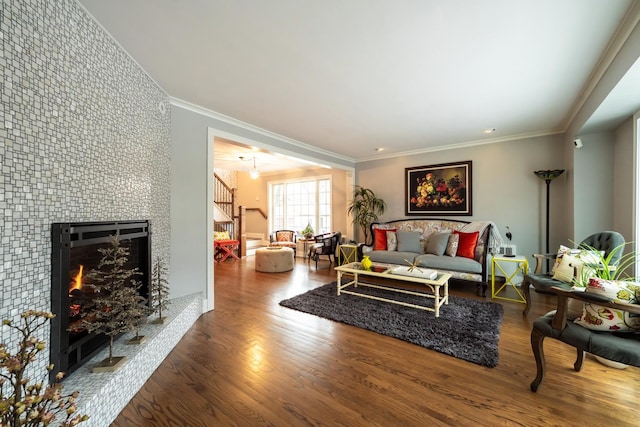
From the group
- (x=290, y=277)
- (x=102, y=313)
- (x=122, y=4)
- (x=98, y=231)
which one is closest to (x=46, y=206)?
(x=98, y=231)

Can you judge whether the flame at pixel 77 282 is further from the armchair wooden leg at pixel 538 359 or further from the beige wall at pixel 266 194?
the beige wall at pixel 266 194

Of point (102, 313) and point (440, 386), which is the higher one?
point (102, 313)


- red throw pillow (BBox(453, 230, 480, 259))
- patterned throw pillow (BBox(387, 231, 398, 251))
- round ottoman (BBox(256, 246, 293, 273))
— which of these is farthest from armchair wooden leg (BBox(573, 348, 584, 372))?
round ottoman (BBox(256, 246, 293, 273))

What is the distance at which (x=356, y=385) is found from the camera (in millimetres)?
1855

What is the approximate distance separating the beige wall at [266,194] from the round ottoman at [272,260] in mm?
1815

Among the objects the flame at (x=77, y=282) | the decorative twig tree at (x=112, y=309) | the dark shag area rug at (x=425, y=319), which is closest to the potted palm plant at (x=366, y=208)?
the dark shag area rug at (x=425, y=319)

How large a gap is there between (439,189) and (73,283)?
532 centimetres

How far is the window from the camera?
715 centimetres

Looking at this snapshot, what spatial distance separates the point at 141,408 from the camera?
5.42ft

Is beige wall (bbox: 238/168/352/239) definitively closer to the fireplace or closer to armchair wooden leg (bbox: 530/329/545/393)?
armchair wooden leg (bbox: 530/329/545/393)

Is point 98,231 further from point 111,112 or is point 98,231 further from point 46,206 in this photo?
point 111,112

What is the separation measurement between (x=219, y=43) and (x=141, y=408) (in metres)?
2.54

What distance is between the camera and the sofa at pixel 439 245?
398 centimetres

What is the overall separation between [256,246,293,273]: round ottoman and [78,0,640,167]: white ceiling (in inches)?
108
